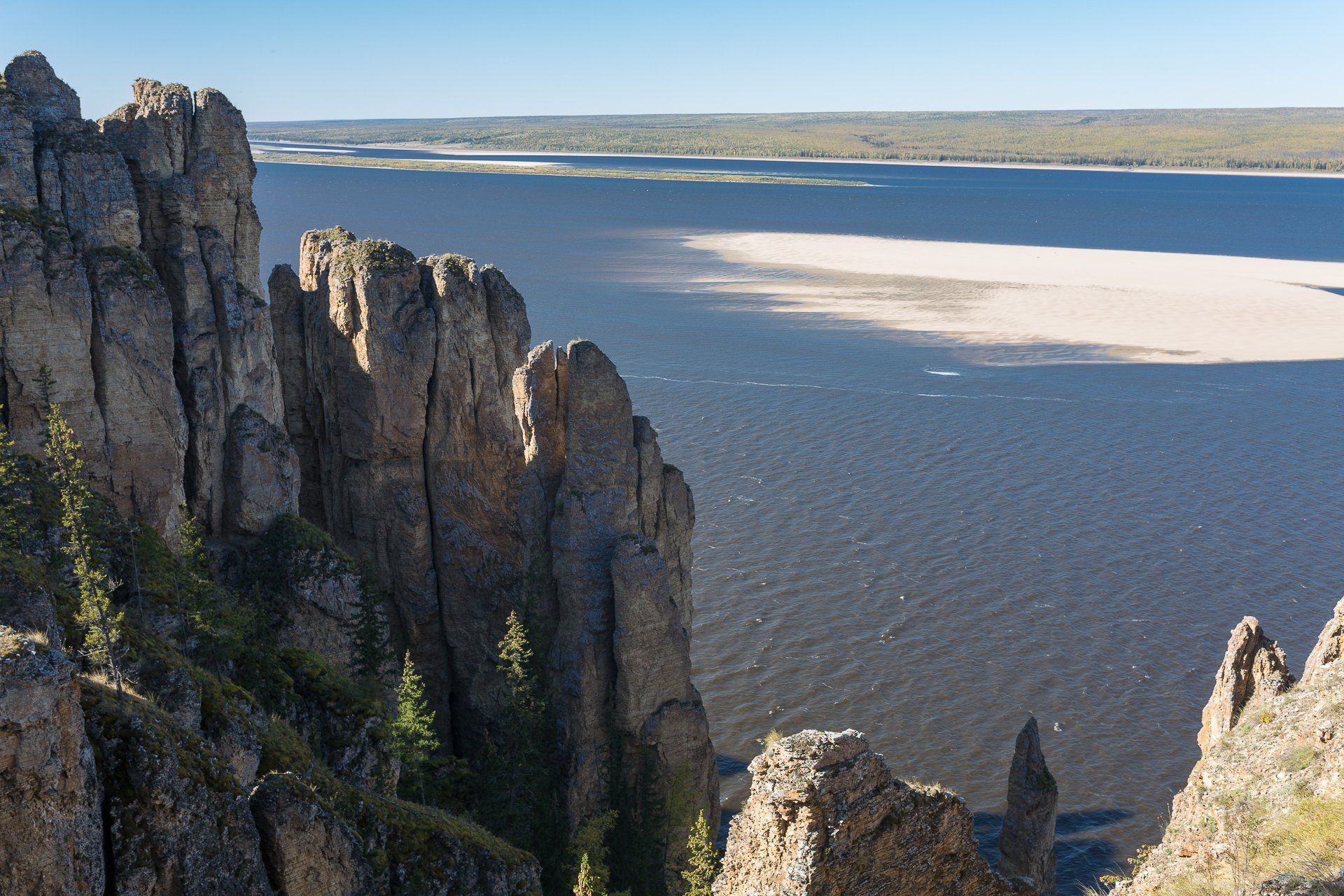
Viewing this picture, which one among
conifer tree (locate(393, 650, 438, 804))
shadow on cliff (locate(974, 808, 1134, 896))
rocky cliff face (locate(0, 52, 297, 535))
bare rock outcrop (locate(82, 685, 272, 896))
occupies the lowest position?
shadow on cliff (locate(974, 808, 1134, 896))

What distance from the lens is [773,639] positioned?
57344mm

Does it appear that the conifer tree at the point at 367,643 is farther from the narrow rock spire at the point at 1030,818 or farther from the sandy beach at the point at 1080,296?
the sandy beach at the point at 1080,296

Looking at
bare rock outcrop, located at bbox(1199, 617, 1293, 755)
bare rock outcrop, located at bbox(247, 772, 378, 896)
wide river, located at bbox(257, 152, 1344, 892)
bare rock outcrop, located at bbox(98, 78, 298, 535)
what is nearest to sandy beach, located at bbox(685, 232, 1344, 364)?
wide river, located at bbox(257, 152, 1344, 892)

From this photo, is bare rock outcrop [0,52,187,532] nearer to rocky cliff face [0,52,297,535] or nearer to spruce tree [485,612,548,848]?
rocky cliff face [0,52,297,535]

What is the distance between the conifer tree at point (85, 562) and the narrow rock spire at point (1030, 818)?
2869 cm

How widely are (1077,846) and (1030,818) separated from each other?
6.05 meters

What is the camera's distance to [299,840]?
66.7 feet

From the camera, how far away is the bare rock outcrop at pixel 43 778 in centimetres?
1656

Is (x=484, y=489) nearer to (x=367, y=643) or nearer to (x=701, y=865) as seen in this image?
(x=367, y=643)

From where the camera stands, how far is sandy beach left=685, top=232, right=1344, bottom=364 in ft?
393

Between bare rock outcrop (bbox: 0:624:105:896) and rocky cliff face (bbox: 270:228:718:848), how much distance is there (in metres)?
23.7

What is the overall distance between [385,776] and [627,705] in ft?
41.3

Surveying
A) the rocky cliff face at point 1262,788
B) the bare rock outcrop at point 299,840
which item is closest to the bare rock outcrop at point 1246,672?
the rocky cliff face at point 1262,788

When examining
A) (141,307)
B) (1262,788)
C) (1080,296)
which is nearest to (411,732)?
(141,307)
